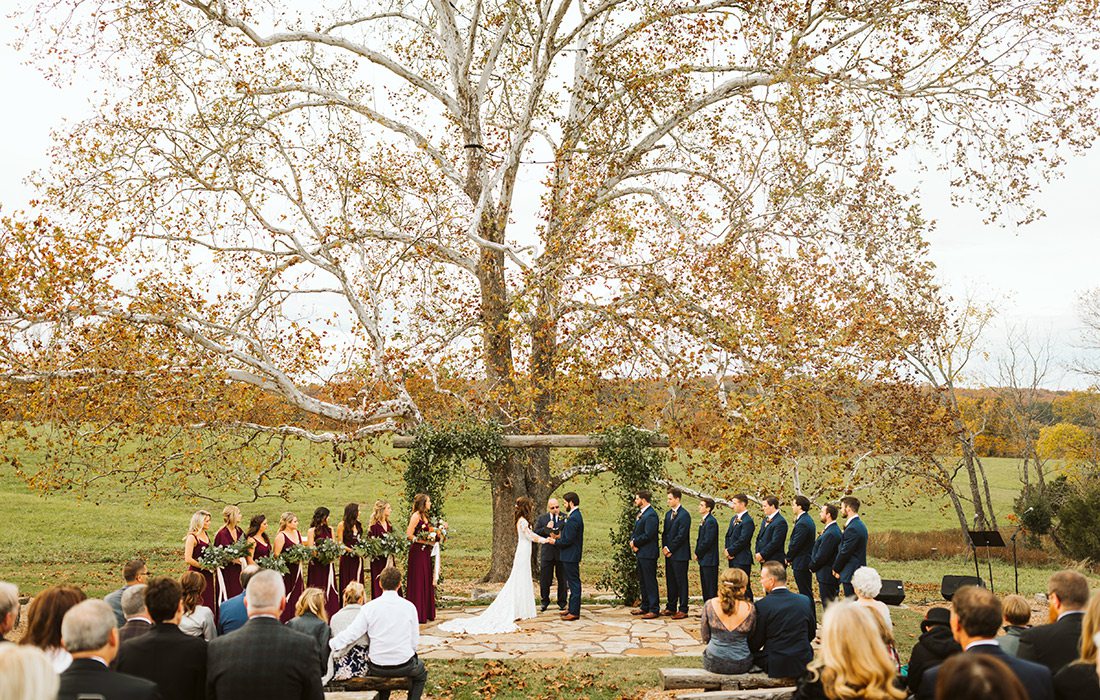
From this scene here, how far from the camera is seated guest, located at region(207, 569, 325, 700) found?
187 inches

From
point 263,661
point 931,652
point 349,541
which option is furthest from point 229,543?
point 931,652

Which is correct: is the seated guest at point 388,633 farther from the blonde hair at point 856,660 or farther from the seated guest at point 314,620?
the blonde hair at point 856,660

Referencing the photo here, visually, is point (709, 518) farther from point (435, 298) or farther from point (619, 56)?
point (619, 56)

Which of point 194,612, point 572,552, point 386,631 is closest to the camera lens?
point 194,612

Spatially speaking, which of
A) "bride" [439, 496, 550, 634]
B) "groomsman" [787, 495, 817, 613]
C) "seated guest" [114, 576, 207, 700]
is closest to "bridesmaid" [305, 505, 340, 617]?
"bride" [439, 496, 550, 634]

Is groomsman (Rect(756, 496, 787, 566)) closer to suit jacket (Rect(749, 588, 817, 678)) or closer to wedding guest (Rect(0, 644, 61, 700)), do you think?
suit jacket (Rect(749, 588, 817, 678))

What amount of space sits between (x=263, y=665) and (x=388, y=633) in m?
2.71

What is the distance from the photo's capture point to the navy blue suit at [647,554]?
12.7m

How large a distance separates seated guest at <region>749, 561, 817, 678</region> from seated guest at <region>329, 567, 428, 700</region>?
3.16m

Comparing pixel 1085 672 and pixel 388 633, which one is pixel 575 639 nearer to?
pixel 388 633

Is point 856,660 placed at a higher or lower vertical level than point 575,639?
higher

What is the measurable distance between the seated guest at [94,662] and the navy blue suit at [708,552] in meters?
8.99

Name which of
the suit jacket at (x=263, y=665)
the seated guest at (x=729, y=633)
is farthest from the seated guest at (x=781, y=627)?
the suit jacket at (x=263, y=665)

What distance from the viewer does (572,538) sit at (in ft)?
41.7
